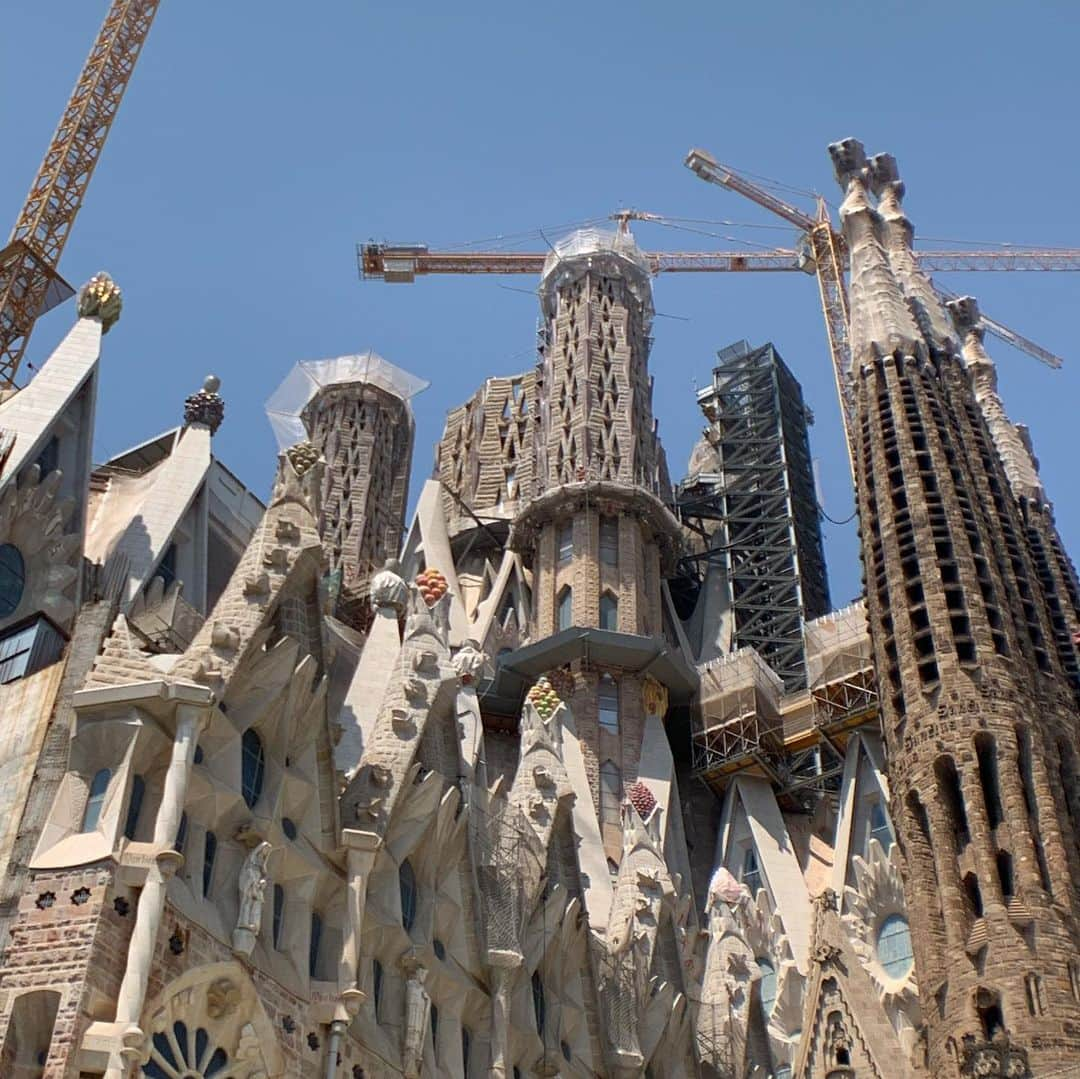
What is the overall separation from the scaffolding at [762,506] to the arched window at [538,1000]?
19754 millimetres

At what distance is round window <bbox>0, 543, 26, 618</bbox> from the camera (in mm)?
25533

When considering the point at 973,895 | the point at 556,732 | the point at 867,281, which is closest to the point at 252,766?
the point at 556,732

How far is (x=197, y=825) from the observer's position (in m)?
19.9

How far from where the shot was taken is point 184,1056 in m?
18.5

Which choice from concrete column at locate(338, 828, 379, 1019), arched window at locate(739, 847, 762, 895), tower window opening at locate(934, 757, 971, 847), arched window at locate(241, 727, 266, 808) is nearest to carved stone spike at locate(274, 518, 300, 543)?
arched window at locate(241, 727, 266, 808)

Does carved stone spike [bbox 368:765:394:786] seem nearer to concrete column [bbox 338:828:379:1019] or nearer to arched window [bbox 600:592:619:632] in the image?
concrete column [bbox 338:828:379:1019]

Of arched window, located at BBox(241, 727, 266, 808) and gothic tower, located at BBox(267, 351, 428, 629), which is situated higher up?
gothic tower, located at BBox(267, 351, 428, 629)

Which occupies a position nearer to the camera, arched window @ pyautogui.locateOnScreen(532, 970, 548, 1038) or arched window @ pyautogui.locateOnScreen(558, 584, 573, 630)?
arched window @ pyautogui.locateOnScreen(532, 970, 548, 1038)

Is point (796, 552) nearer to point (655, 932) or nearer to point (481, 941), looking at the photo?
point (655, 932)

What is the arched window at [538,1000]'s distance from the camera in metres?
25.8

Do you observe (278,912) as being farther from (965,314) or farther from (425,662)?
(965,314)

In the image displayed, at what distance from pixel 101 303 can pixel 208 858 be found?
14.0 meters

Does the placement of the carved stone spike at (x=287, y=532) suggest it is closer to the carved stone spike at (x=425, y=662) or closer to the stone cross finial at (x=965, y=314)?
the carved stone spike at (x=425, y=662)

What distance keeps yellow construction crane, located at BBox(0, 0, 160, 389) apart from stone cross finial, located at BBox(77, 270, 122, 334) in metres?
6.77
